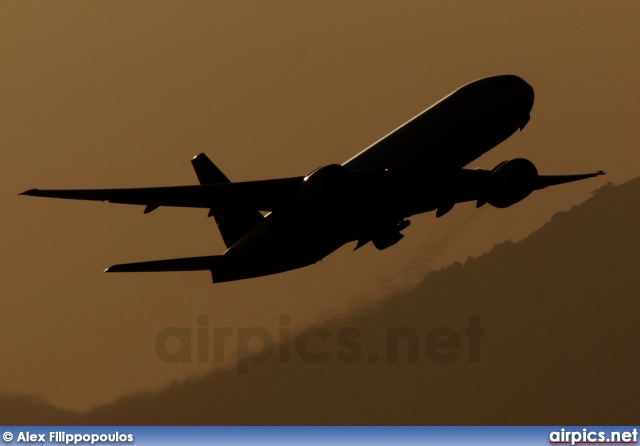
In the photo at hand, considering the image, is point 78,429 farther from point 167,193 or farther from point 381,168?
point 381,168

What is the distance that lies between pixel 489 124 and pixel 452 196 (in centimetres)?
Result: 459

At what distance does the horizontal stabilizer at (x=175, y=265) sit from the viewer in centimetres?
4172

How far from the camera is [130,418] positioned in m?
166

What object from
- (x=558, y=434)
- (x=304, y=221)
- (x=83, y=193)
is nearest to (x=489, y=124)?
(x=304, y=221)

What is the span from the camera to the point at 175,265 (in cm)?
4419

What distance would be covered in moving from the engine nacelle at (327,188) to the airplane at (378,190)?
4 cm

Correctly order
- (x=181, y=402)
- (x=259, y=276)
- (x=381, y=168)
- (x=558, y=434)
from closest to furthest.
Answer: (x=381, y=168), (x=259, y=276), (x=558, y=434), (x=181, y=402)

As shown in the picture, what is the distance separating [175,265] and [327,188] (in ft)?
29.7

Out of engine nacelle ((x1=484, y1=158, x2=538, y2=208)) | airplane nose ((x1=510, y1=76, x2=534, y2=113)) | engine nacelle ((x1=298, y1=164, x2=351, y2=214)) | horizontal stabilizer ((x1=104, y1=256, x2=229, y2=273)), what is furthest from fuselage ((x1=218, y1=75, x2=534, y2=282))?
horizontal stabilizer ((x1=104, y1=256, x2=229, y2=273))

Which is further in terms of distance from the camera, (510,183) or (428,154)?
(510,183)

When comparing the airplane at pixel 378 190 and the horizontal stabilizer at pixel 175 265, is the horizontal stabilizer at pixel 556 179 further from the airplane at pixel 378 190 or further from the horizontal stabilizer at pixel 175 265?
the horizontal stabilizer at pixel 175 265

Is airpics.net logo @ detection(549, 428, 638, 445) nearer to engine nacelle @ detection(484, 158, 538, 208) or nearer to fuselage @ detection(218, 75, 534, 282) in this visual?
engine nacelle @ detection(484, 158, 538, 208)

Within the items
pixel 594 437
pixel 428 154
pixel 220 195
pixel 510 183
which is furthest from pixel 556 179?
pixel 594 437

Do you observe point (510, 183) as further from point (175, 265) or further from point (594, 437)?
point (594, 437)
